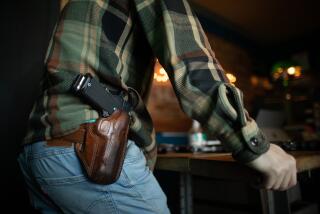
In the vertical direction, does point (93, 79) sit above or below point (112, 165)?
above

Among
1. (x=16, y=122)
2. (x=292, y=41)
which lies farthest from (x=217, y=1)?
(x=16, y=122)

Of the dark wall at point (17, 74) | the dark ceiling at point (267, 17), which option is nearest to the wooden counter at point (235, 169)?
the dark wall at point (17, 74)

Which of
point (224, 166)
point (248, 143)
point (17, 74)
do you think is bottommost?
point (224, 166)

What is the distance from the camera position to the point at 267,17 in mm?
3156

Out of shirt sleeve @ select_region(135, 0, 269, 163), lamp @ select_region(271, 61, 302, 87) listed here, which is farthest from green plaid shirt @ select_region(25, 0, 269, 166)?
lamp @ select_region(271, 61, 302, 87)

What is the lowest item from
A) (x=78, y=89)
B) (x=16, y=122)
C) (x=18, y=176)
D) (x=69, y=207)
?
(x=18, y=176)

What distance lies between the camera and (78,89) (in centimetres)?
56

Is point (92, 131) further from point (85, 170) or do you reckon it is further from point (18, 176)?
point (18, 176)

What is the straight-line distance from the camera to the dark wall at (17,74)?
1.21m

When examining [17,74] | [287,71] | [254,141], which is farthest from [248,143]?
[287,71]

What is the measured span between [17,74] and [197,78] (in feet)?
3.62

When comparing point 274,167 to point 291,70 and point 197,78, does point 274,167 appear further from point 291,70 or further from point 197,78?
point 291,70

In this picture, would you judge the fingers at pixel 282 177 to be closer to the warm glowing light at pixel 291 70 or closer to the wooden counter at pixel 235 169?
the wooden counter at pixel 235 169

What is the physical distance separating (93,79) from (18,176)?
36.7 inches
